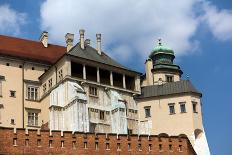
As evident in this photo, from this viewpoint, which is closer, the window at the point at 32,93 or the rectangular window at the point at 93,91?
the rectangular window at the point at 93,91

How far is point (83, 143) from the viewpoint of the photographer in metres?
39.9

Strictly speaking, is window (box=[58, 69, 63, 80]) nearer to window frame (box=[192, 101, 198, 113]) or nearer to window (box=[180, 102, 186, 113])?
window (box=[180, 102, 186, 113])

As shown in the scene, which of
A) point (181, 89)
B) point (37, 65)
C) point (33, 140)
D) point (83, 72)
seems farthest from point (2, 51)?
point (33, 140)

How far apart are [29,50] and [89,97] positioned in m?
10.2

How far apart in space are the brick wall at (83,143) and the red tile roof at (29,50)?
1996 centimetres

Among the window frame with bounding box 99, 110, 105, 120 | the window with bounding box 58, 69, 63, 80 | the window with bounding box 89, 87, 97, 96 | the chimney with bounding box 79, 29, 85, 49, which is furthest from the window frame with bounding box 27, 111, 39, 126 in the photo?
the chimney with bounding box 79, 29, 85, 49

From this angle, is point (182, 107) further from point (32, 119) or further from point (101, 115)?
point (32, 119)

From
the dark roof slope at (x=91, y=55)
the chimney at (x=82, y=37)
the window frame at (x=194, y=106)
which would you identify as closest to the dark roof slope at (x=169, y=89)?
the window frame at (x=194, y=106)

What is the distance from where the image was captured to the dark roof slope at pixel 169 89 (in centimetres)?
5719

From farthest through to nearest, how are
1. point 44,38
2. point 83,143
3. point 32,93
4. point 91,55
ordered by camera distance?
point 44,38
point 32,93
point 91,55
point 83,143

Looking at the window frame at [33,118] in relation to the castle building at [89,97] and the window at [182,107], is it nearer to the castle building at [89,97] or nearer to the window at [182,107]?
the castle building at [89,97]

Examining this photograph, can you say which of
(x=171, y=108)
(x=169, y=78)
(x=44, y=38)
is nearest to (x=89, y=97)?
Result: (x=171, y=108)

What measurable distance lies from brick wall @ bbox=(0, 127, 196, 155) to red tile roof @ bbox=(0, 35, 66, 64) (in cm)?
1996

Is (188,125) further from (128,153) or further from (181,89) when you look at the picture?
(128,153)
